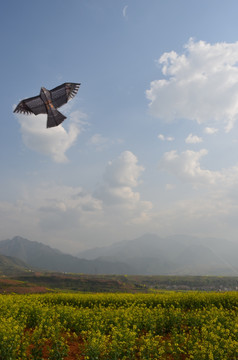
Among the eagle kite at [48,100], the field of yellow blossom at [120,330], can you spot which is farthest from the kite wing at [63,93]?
the field of yellow blossom at [120,330]

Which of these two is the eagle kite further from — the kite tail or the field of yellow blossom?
the field of yellow blossom

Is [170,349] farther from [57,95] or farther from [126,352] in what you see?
[57,95]

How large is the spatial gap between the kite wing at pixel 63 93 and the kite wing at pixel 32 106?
72 centimetres

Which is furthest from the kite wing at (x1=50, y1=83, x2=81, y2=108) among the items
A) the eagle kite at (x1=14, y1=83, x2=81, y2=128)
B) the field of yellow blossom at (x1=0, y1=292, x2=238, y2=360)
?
the field of yellow blossom at (x1=0, y1=292, x2=238, y2=360)

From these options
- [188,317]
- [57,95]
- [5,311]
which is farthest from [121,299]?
[57,95]

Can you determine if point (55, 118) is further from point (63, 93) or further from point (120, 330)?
point (120, 330)

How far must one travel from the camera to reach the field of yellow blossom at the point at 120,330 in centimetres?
928

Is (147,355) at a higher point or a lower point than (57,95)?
lower

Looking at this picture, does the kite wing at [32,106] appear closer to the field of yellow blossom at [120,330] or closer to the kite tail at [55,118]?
the kite tail at [55,118]

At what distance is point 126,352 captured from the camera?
10156mm

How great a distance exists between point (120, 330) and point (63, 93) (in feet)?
40.3

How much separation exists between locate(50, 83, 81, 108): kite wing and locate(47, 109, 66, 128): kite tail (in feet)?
2.25

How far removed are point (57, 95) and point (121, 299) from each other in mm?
15463

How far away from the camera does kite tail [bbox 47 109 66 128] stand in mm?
14407
